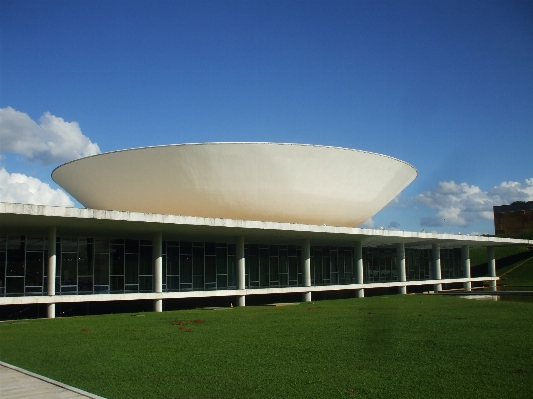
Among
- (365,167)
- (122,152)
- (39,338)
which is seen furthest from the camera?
(365,167)

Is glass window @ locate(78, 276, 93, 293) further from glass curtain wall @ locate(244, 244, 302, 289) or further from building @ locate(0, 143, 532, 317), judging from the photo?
glass curtain wall @ locate(244, 244, 302, 289)

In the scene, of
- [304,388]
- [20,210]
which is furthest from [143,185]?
[304,388]

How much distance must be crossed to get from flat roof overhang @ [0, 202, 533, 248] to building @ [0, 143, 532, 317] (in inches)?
1.8

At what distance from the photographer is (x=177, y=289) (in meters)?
26.2

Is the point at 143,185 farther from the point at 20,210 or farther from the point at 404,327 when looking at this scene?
the point at 404,327

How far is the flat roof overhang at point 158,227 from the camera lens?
1786cm

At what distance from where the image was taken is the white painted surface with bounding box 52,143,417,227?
79.4ft

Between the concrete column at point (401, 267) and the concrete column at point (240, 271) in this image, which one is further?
the concrete column at point (401, 267)

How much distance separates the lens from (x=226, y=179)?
24547 mm

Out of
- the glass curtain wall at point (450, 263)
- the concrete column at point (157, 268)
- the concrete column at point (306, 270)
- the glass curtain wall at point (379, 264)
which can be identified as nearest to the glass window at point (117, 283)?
the concrete column at point (157, 268)

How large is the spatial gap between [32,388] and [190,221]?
13.9 metres

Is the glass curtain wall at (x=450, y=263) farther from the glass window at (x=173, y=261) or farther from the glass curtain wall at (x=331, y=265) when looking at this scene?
the glass window at (x=173, y=261)

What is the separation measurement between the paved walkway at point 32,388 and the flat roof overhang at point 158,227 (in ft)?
32.2

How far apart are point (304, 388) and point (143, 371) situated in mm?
2586
